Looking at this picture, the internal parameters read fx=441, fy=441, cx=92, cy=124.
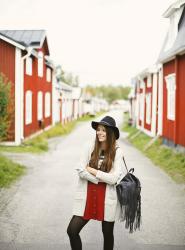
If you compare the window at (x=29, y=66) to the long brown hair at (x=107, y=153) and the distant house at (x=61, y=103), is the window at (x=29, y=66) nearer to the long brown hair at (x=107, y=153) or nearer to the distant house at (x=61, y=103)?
the distant house at (x=61, y=103)

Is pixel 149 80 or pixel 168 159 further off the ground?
pixel 149 80

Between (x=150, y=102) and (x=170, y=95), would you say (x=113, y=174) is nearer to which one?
(x=170, y=95)

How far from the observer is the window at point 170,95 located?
1730cm

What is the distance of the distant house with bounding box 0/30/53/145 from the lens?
19219 millimetres

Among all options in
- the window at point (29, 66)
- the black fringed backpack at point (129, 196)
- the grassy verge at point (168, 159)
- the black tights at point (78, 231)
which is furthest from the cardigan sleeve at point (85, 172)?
the window at point (29, 66)

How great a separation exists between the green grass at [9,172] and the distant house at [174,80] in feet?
19.3

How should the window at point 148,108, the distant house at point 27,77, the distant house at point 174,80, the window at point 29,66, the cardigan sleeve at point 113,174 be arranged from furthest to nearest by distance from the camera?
Answer: the window at point 148,108 → the window at point 29,66 → the distant house at point 27,77 → the distant house at point 174,80 → the cardigan sleeve at point 113,174

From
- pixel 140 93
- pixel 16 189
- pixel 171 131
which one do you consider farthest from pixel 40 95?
pixel 16 189

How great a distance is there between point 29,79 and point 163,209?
1510cm

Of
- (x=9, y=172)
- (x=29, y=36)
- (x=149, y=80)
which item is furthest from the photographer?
(x=149, y=80)

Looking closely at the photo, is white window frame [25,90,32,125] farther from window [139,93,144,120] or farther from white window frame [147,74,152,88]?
window [139,93,144,120]

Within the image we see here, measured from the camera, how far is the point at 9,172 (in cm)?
1189

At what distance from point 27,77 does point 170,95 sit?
23.9 ft

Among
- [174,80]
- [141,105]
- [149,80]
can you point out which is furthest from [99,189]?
[141,105]
